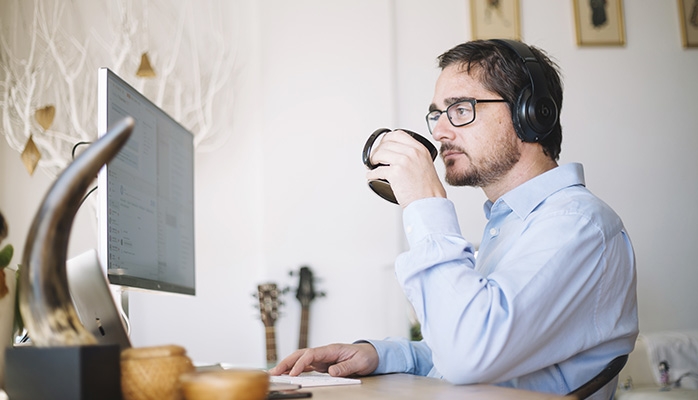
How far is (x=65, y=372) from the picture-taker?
2.01ft

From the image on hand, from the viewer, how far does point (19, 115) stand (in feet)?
10.4

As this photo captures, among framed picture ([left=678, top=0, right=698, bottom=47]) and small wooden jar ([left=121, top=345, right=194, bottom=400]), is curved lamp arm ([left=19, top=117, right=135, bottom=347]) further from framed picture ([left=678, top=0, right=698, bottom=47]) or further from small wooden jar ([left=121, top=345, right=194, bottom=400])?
framed picture ([left=678, top=0, right=698, bottom=47])

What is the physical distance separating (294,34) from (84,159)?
313 centimetres

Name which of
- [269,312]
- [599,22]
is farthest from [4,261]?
[599,22]

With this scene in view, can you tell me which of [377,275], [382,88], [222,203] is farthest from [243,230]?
[382,88]

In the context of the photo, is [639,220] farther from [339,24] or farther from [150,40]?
[150,40]

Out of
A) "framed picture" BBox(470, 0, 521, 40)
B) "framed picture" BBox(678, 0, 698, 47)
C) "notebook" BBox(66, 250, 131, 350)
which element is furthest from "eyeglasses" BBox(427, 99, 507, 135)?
"framed picture" BBox(678, 0, 698, 47)

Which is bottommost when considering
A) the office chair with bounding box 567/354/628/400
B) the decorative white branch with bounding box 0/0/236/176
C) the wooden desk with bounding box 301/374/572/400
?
the office chair with bounding box 567/354/628/400

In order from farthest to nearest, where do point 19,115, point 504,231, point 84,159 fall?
point 19,115 → point 504,231 → point 84,159

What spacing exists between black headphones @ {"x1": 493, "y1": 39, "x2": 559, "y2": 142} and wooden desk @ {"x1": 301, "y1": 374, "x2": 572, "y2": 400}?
1.99 ft

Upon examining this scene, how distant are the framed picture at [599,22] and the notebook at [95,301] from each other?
3348 millimetres

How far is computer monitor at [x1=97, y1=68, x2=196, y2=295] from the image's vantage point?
1.36 m

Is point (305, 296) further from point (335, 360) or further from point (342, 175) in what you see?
point (335, 360)

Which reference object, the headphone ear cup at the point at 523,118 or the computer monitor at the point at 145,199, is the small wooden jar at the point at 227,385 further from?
the headphone ear cup at the point at 523,118
